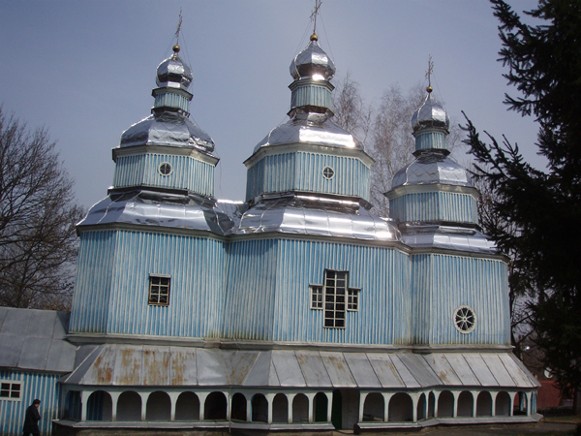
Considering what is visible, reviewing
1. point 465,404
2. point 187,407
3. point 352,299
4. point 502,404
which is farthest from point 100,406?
point 502,404

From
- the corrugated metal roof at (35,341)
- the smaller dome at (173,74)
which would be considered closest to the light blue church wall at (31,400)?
the corrugated metal roof at (35,341)

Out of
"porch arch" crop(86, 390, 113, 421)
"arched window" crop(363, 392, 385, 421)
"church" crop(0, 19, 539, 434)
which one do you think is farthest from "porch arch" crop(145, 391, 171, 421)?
"arched window" crop(363, 392, 385, 421)

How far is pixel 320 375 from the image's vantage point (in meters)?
14.0

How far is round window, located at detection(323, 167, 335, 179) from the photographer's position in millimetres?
16672

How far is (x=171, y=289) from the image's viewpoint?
49.0 ft

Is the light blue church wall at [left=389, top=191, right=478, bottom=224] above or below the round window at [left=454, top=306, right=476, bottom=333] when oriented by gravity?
above

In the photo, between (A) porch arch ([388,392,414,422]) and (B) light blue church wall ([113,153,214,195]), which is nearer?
Result: (A) porch arch ([388,392,414,422])

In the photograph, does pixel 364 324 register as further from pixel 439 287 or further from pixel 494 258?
pixel 494 258

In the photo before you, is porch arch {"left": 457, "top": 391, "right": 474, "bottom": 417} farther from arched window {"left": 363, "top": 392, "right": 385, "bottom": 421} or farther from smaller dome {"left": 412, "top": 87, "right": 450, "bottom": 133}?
Answer: smaller dome {"left": 412, "top": 87, "right": 450, "bottom": 133}

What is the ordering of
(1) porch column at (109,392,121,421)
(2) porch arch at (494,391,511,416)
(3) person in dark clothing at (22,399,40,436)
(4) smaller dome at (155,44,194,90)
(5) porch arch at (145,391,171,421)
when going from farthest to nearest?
(4) smaller dome at (155,44,194,90), (2) porch arch at (494,391,511,416), (5) porch arch at (145,391,171,421), (1) porch column at (109,392,121,421), (3) person in dark clothing at (22,399,40,436)

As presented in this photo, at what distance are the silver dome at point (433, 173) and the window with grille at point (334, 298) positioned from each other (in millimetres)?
5293

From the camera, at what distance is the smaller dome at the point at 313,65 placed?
61.2 ft

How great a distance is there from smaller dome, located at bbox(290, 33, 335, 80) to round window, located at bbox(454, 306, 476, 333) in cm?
828

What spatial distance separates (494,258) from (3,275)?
18227mm
